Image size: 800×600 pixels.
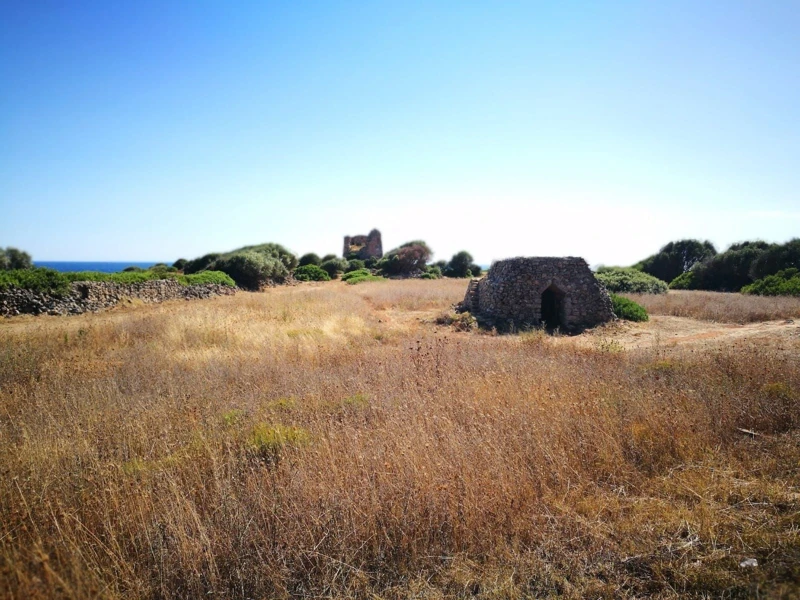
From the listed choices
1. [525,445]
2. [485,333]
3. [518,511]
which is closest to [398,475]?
[518,511]

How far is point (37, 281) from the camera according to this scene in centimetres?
1599

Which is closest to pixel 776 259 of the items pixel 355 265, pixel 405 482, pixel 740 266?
pixel 740 266

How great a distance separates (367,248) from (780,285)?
39.6 meters

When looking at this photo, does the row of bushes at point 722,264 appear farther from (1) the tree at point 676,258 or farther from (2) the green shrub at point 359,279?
(2) the green shrub at point 359,279

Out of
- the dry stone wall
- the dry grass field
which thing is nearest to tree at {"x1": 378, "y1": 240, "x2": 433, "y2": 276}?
the dry stone wall

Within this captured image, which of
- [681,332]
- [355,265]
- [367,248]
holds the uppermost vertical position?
[367,248]

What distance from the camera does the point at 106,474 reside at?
12.0 ft


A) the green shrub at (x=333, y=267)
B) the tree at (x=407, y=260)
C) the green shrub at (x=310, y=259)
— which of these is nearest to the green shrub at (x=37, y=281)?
the green shrub at (x=333, y=267)

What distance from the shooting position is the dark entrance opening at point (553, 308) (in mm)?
15461

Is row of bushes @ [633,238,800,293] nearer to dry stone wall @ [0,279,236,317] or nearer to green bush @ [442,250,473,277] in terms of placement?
green bush @ [442,250,473,277]

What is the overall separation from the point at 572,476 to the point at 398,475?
1.81m

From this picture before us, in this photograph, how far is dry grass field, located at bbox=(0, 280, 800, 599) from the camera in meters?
2.79

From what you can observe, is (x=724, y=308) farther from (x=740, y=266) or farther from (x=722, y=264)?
(x=722, y=264)

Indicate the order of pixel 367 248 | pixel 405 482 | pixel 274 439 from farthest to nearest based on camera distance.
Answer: pixel 367 248, pixel 274 439, pixel 405 482
